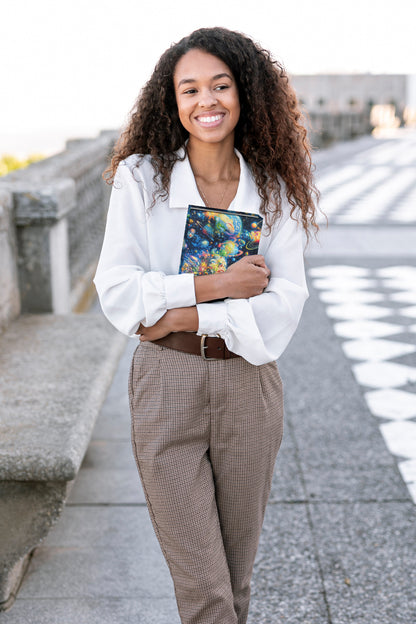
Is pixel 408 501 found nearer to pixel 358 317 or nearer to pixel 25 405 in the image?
pixel 25 405

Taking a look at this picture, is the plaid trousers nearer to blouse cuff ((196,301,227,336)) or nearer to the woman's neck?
blouse cuff ((196,301,227,336))

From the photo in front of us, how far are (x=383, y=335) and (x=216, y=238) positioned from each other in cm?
397

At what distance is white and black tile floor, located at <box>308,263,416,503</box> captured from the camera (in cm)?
400

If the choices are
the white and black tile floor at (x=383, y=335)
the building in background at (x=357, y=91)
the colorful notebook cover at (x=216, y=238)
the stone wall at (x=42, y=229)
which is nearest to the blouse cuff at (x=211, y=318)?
the colorful notebook cover at (x=216, y=238)

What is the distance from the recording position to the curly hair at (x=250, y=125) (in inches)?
75.0

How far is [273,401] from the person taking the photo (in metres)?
1.99

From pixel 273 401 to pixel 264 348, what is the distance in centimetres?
22

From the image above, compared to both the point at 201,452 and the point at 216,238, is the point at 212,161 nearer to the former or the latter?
the point at 216,238

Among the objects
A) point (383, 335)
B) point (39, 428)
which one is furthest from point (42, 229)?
point (383, 335)

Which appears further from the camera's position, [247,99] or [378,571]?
[378,571]

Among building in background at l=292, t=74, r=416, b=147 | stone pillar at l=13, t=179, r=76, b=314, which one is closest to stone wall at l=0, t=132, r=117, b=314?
stone pillar at l=13, t=179, r=76, b=314

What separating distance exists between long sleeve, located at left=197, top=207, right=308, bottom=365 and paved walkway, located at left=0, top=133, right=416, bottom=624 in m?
1.16

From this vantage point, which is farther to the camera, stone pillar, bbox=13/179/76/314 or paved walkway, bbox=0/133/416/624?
stone pillar, bbox=13/179/76/314

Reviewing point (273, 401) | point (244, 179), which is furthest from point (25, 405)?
point (244, 179)
